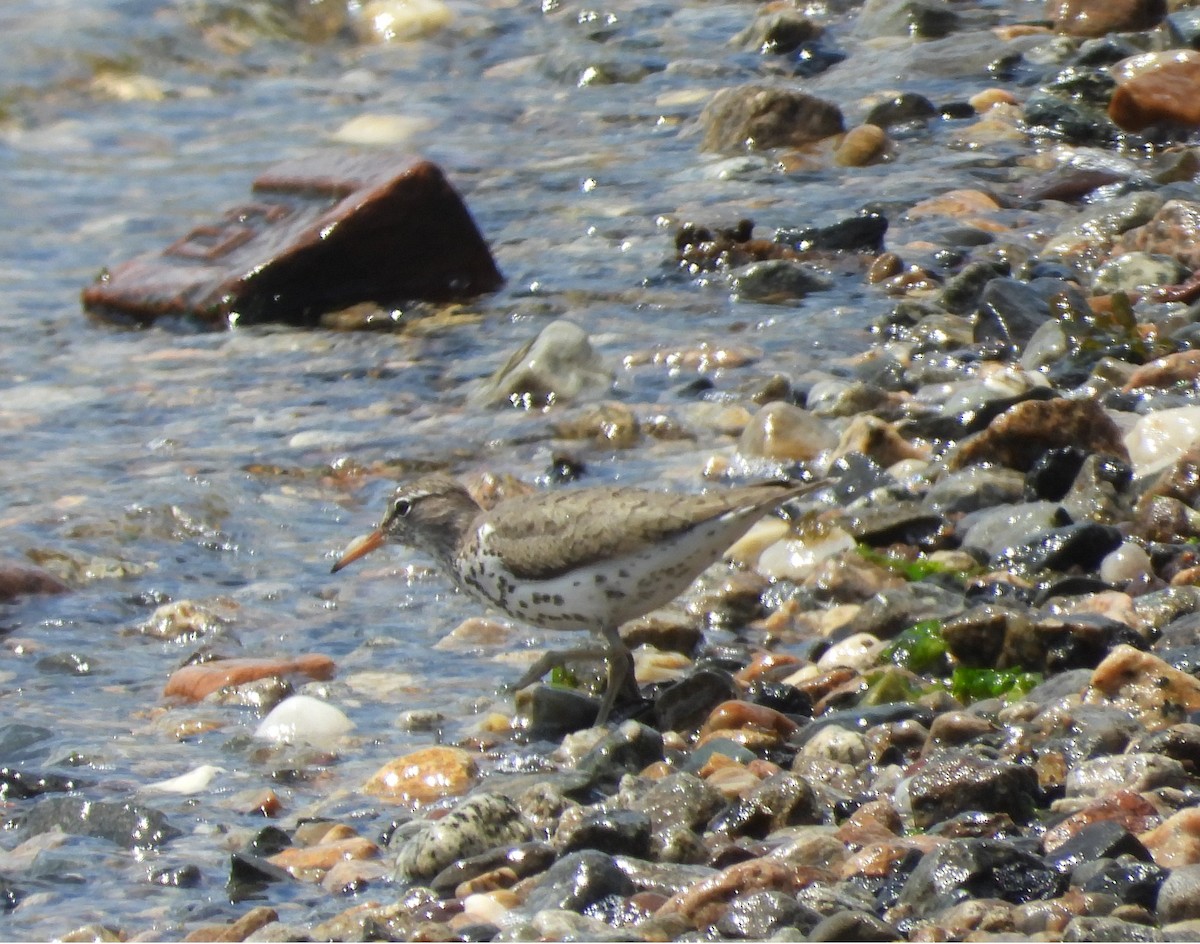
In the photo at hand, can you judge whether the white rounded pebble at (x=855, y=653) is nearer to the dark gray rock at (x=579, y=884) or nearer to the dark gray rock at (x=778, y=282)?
the dark gray rock at (x=579, y=884)

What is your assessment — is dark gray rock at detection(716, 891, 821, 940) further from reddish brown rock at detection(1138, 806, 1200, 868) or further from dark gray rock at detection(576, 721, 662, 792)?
dark gray rock at detection(576, 721, 662, 792)

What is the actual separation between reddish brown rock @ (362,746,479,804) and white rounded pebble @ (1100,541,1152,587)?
230 cm

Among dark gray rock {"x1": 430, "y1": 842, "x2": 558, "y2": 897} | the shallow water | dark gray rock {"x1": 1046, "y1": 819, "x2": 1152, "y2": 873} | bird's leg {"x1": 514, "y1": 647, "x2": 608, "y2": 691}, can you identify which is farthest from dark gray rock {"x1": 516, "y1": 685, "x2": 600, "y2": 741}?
dark gray rock {"x1": 1046, "y1": 819, "x2": 1152, "y2": 873}

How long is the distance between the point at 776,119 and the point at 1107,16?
3501mm

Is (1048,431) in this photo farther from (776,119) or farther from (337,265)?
(776,119)

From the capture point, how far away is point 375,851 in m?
5.40

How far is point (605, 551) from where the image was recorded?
625cm

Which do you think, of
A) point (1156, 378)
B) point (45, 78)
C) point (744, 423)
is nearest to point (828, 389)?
point (744, 423)

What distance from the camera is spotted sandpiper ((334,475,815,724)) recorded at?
6176 mm

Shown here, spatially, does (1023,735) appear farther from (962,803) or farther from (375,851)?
(375,851)

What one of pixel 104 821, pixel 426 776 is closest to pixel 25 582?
pixel 104 821

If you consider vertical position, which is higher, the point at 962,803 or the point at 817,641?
the point at 962,803

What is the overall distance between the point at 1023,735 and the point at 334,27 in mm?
15519

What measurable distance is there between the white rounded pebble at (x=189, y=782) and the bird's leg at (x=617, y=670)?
1.26 metres
